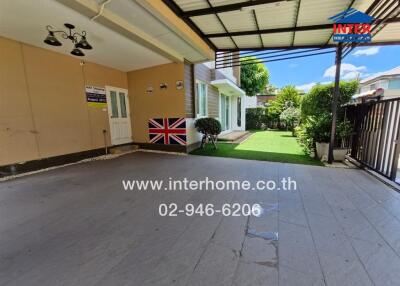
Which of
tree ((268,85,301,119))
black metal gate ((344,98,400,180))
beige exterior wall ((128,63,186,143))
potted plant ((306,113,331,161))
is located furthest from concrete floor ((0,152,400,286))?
tree ((268,85,301,119))

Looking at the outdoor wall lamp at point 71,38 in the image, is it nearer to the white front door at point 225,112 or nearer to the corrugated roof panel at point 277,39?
the corrugated roof panel at point 277,39

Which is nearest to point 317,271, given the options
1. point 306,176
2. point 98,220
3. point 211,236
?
point 211,236

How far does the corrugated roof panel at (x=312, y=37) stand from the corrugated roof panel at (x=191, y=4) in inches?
96.9

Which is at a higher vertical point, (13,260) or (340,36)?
(340,36)

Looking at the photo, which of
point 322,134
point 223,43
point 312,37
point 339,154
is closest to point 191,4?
point 223,43

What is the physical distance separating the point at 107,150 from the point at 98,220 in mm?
4430

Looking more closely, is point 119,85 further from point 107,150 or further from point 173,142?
point 173,142

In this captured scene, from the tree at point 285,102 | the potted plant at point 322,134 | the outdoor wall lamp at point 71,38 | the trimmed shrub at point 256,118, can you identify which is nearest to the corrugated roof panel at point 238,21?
the outdoor wall lamp at point 71,38

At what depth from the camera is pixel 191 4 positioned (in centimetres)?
338

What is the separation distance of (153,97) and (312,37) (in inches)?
192

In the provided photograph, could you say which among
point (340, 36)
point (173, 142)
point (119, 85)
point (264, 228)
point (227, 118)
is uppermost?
point (340, 36)

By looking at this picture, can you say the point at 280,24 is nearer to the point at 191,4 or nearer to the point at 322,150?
the point at 191,4

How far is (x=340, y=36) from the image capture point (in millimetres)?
3885

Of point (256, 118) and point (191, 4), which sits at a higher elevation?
point (191, 4)
